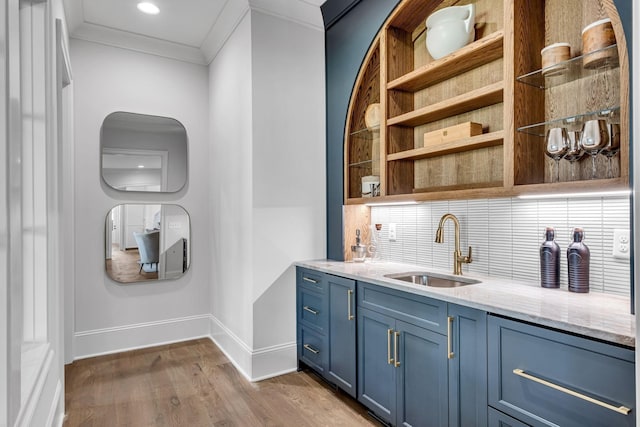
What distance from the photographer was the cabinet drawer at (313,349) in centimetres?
265

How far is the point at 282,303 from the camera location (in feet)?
9.68

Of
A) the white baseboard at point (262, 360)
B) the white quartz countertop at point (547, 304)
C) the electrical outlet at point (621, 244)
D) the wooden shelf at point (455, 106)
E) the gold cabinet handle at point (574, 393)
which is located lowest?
the white baseboard at point (262, 360)

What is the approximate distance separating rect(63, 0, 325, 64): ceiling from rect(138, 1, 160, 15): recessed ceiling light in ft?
0.12

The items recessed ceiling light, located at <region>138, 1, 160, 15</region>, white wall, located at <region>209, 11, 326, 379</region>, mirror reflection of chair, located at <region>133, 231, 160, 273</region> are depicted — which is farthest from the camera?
mirror reflection of chair, located at <region>133, 231, 160, 273</region>

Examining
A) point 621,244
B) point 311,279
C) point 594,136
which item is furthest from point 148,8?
point 621,244

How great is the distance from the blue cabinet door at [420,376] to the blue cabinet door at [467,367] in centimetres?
5

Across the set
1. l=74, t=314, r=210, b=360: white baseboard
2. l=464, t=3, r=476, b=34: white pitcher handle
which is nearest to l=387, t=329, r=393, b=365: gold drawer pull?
l=464, t=3, r=476, b=34: white pitcher handle

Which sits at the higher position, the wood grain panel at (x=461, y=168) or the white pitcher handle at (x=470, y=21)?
the white pitcher handle at (x=470, y=21)

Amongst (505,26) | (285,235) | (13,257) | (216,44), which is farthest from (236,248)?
(505,26)

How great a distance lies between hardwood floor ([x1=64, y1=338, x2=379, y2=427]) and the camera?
229 cm

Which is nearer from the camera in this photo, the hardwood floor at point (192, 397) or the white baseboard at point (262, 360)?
the hardwood floor at point (192, 397)

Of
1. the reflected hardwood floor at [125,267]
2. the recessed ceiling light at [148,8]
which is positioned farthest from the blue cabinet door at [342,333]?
the recessed ceiling light at [148,8]

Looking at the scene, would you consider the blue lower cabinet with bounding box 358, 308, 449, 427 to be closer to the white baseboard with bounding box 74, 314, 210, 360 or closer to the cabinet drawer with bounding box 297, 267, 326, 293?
the cabinet drawer with bounding box 297, 267, 326, 293

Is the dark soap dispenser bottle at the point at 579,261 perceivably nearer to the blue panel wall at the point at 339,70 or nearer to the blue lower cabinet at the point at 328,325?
the blue lower cabinet at the point at 328,325
